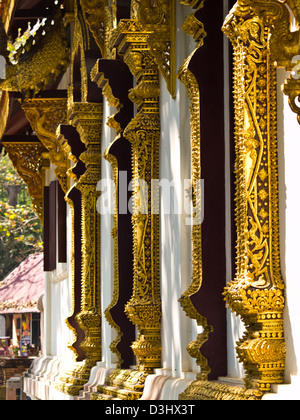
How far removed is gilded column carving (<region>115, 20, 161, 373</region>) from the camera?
8.05m

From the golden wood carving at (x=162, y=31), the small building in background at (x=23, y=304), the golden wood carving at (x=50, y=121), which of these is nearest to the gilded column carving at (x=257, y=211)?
the golden wood carving at (x=162, y=31)

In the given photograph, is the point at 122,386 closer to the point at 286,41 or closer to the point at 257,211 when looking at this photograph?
the point at 257,211

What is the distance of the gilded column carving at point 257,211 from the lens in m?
5.11

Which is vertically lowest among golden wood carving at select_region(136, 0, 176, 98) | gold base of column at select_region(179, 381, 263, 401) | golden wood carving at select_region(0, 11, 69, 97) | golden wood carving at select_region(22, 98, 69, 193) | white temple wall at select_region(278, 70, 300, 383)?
gold base of column at select_region(179, 381, 263, 401)

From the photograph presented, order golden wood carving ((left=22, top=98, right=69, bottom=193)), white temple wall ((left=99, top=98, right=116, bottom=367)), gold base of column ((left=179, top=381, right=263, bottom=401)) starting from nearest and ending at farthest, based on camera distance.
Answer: gold base of column ((left=179, top=381, right=263, bottom=401)) < white temple wall ((left=99, top=98, right=116, bottom=367)) < golden wood carving ((left=22, top=98, right=69, bottom=193))

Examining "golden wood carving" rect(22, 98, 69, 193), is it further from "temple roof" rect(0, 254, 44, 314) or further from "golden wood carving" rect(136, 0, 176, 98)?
"temple roof" rect(0, 254, 44, 314)

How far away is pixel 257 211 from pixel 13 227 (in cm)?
3220

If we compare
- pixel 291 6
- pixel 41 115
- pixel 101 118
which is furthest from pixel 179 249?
pixel 41 115

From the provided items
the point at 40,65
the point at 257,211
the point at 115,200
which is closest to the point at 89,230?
the point at 115,200

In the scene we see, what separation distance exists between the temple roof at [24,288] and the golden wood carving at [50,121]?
18045 mm

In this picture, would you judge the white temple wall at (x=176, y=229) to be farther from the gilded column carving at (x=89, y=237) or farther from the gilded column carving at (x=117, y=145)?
the gilded column carving at (x=89, y=237)

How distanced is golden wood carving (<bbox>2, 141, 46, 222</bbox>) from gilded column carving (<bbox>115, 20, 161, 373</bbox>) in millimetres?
9453

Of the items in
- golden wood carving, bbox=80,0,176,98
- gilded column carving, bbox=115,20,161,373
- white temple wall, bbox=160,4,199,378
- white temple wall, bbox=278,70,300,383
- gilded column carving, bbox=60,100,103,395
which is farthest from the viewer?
gilded column carving, bbox=60,100,103,395

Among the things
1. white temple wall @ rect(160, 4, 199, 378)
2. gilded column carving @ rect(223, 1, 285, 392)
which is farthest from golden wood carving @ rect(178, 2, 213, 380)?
gilded column carving @ rect(223, 1, 285, 392)
